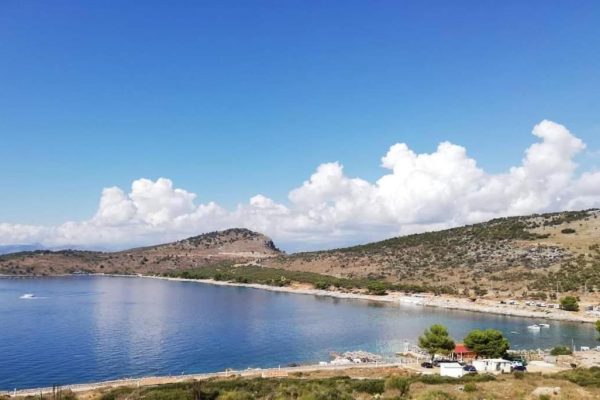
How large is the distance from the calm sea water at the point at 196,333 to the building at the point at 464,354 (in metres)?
11.3

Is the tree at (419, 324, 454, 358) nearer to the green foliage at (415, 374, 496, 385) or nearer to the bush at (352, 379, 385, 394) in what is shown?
the green foliage at (415, 374, 496, 385)

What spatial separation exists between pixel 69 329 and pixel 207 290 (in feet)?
270

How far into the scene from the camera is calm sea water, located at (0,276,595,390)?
64312 millimetres

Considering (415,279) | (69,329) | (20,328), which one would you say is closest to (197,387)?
(69,329)

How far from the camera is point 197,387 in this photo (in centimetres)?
3781

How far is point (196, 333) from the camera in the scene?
3425 inches

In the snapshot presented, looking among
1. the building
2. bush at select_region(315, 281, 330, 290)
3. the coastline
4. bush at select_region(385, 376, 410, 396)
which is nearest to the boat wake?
the coastline

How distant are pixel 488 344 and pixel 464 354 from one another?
3.02 meters

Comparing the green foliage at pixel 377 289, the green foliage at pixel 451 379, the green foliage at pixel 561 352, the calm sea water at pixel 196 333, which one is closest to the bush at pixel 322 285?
the calm sea water at pixel 196 333

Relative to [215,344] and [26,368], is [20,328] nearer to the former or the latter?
[26,368]

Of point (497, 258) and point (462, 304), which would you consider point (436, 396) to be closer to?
point (462, 304)

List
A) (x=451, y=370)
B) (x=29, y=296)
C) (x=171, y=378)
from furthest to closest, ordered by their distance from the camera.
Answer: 1. (x=29, y=296)
2. (x=171, y=378)
3. (x=451, y=370)

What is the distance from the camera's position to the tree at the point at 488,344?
2344 inches

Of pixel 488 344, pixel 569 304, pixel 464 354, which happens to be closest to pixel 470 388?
pixel 488 344
